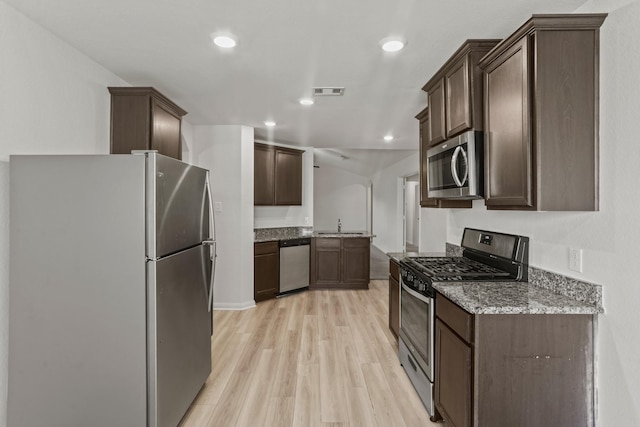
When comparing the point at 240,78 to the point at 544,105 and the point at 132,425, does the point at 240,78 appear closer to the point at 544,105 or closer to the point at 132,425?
the point at 544,105

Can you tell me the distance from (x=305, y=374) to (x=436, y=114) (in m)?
2.32

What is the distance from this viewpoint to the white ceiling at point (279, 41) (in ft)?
6.24

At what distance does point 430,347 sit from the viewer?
7.40 ft

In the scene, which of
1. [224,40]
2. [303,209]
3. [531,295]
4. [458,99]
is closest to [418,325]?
[531,295]

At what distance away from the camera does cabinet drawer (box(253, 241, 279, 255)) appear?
16.1 ft

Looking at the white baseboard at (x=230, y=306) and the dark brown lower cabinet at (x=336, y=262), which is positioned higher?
the dark brown lower cabinet at (x=336, y=262)

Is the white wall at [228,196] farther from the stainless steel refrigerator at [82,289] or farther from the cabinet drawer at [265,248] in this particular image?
the stainless steel refrigerator at [82,289]

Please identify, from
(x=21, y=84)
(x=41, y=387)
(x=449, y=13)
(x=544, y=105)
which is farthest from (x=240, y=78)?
(x=41, y=387)

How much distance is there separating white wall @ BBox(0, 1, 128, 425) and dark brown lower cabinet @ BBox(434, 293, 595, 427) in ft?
8.03

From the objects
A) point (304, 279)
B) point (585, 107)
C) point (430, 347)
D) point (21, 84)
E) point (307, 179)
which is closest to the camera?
point (585, 107)

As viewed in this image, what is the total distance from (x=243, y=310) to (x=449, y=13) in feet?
12.9

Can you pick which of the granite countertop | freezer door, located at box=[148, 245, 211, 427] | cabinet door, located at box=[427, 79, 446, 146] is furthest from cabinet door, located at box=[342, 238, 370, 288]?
the granite countertop

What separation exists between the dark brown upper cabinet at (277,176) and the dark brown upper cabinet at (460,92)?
295 cm

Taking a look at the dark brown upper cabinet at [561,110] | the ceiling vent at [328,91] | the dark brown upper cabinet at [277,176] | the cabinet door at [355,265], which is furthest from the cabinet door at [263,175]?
the dark brown upper cabinet at [561,110]
